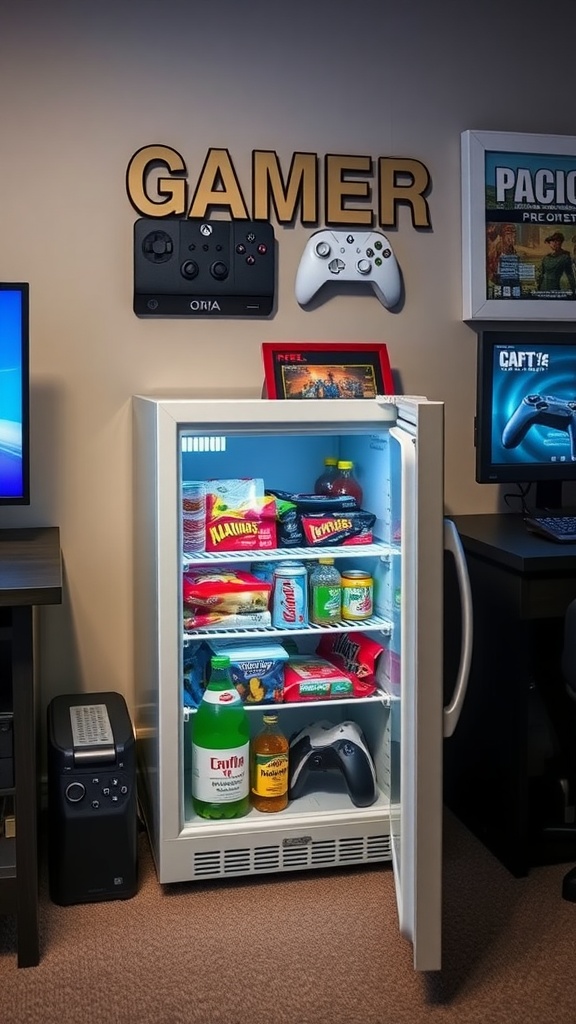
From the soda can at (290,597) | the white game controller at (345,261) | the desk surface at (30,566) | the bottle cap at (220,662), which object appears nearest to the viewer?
the desk surface at (30,566)

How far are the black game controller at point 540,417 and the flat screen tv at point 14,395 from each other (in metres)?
1.26

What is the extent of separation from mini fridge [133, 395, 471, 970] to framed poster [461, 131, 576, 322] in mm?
650

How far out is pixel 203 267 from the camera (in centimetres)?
285

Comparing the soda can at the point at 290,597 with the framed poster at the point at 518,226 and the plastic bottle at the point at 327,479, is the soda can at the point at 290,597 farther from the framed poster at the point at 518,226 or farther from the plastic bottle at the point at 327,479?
the framed poster at the point at 518,226

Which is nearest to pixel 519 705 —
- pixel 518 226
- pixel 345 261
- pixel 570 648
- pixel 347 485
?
pixel 570 648

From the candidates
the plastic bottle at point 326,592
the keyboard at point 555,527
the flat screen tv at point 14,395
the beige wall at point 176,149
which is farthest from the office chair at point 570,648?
the flat screen tv at point 14,395

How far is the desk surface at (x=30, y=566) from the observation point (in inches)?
79.2

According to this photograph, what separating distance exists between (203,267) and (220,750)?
1280 millimetres

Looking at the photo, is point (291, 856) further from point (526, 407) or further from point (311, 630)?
point (526, 407)

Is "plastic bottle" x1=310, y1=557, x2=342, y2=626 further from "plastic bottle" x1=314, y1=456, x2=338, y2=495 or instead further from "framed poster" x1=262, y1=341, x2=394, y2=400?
"framed poster" x1=262, y1=341, x2=394, y2=400

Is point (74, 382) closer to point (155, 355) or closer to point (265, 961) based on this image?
point (155, 355)

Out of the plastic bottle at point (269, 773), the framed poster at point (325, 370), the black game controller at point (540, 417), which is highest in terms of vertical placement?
the framed poster at point (325, 370)

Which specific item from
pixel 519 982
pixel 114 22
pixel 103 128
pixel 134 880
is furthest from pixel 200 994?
pixel 114 22

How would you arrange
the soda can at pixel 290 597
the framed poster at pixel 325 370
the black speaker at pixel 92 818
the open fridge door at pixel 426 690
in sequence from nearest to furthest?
the open fridge door at pixel 426 690 → the black speaker at pixel 92 818 → the soda can at pixel 290 597 → the framed poster at pixel 325 370
